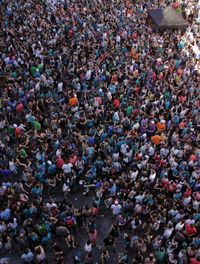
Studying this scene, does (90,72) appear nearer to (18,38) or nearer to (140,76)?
(140,76)

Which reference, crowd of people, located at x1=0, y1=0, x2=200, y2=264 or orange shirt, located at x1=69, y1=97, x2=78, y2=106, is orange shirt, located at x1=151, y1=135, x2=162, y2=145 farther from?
orange shirt, located at x1=69, y1=97, x2=78, y2=106

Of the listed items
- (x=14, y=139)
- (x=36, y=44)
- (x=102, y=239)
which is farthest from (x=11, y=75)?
(x=102, y=239)

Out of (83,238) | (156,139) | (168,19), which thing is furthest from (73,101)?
(168,19)

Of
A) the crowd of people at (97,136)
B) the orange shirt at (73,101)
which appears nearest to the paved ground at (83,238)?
the crowd of people at (97,136)

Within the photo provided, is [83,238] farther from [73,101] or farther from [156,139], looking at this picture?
[73,101]

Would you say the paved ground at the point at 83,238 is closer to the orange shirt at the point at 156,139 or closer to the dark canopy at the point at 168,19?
the orange shirt at the point at 156,139

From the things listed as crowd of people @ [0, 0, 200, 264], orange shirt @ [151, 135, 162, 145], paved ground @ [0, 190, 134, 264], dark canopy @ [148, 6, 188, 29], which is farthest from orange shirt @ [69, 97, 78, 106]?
dark canopy @ [148, 6, 188, 29]
